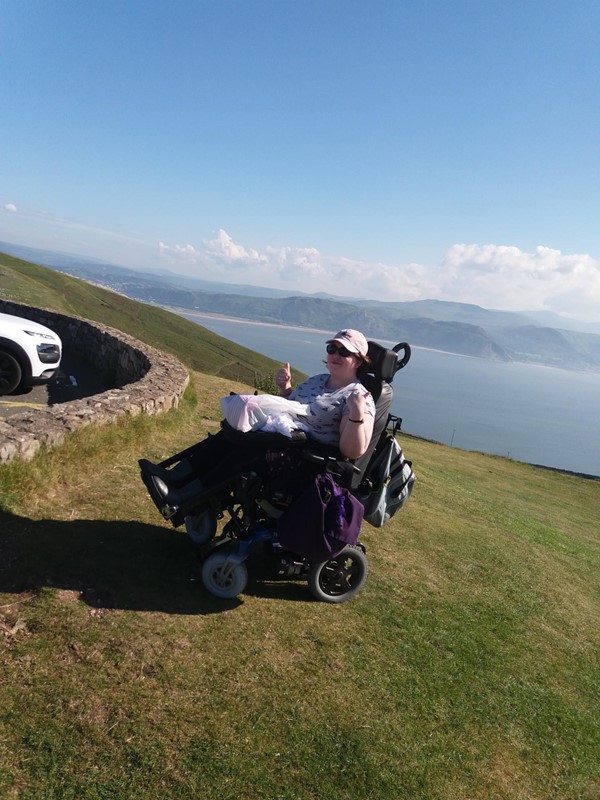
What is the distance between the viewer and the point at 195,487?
491 centimetres

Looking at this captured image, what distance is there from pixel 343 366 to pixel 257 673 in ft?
8.97

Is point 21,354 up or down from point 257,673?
up

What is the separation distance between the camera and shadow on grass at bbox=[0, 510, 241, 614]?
14.2ft

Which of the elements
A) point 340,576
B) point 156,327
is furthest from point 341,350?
point 156,327

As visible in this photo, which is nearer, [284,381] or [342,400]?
[342,400]

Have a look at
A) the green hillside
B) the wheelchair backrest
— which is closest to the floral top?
the wheelchair backrest

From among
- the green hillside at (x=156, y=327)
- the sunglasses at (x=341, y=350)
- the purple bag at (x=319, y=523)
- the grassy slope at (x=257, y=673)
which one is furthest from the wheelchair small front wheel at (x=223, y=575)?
the green hillside at (x=156, y=327)

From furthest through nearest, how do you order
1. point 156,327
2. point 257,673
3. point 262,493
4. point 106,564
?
point 156,327, point 106,564, point 262,493, point 257,673

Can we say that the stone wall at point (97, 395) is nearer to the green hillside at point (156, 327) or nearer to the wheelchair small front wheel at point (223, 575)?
the wheelchair small front wheel at point (223, 575)

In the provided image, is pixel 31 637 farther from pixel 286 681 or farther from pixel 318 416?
pixel 318 416

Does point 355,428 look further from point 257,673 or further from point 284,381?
point 257,673

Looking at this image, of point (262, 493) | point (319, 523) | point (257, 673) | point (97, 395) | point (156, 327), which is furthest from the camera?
point (156, 327)

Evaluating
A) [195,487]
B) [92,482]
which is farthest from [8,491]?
[195,487]

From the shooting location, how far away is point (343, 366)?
4965 mm
